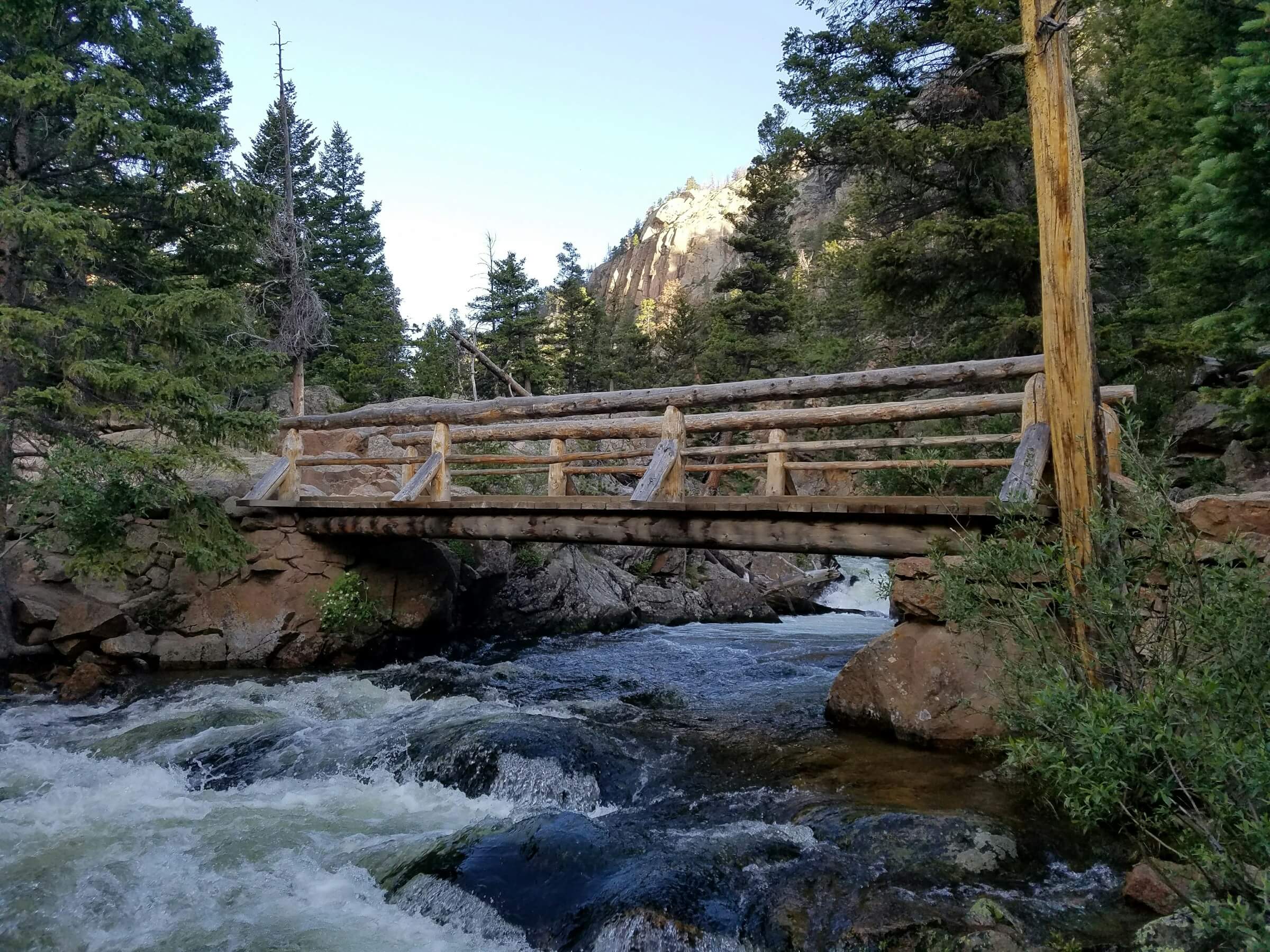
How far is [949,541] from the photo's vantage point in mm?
6125

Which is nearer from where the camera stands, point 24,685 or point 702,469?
point 24,685

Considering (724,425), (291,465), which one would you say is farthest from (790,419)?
(291,465)

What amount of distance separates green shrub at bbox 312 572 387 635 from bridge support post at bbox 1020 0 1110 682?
8.24 metres

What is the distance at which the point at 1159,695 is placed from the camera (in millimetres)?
2879

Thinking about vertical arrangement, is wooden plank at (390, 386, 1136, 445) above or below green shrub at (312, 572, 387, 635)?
above

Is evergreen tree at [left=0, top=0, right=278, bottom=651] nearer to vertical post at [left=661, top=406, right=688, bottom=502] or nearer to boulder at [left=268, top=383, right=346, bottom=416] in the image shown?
vertical post at [left=661, top=406, right=688, bottom=502]

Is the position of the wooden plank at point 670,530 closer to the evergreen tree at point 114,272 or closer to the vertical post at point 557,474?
the vertical post at point 557,474

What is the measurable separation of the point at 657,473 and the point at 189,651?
6205 mm

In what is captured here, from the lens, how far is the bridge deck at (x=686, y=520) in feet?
20.1

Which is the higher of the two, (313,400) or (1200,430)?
(313,400)

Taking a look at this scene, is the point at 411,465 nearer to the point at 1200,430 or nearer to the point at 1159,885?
the point at 1159,885

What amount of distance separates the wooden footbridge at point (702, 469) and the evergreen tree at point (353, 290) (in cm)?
1378

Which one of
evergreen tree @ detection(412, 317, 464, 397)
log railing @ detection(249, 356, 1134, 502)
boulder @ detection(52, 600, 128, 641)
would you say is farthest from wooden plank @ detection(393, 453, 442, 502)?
evergreen tree @ detection(412, 317, 464, 397)

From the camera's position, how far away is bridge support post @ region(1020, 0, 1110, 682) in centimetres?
503
